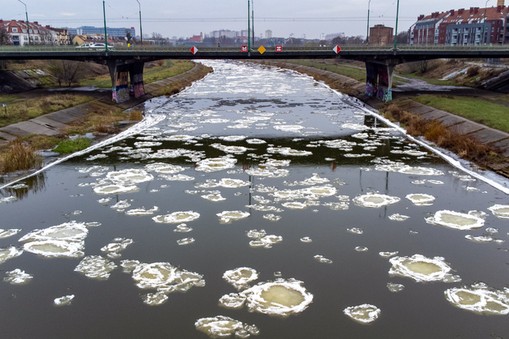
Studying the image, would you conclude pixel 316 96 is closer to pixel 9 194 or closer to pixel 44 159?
pixel 44 159

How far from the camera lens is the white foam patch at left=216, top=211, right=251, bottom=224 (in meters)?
15.7

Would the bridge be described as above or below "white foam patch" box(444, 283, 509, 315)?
above

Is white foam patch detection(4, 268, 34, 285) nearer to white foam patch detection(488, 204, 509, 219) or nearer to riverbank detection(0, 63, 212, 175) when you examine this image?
riverbank detection(0, 63, 212, 175)

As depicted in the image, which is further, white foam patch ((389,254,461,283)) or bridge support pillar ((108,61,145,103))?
bridge support pillar ((108,61,145,103))

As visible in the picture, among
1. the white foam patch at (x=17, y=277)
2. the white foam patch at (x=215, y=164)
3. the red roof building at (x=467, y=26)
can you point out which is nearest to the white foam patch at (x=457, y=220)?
the white foam patch at (x=215, y=164)

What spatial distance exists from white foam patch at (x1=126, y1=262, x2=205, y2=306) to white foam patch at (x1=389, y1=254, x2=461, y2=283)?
5302mm

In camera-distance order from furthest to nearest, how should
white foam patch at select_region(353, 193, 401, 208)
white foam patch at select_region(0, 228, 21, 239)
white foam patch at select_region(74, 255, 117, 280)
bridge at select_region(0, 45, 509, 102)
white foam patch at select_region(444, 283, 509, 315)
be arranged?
bridge at select_region(0, 45, 509, 102) → white foam patch at select_region(353, 193, 401, 208) → white foam patch at select_region(0, 228, 21, 239) → white foam patch at select_region(74, 255, 117, 280) → white foam patch at select_region(444, 283, 509, 315)

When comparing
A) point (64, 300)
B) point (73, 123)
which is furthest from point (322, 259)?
point (73, 123)

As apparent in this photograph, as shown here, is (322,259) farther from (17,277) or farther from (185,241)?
(17,277)

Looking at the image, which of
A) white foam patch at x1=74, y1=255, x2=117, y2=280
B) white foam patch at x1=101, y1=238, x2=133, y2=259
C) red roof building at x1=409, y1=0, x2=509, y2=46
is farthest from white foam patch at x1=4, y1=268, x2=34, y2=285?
red roof building at x1=409, y1=0, x2=509, y2=46

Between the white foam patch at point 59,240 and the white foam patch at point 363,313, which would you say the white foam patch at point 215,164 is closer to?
the white foam patch at point 59,240

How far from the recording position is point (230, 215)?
52.9 feet

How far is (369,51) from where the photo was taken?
4538cm

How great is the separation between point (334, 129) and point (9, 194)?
21.5 m
